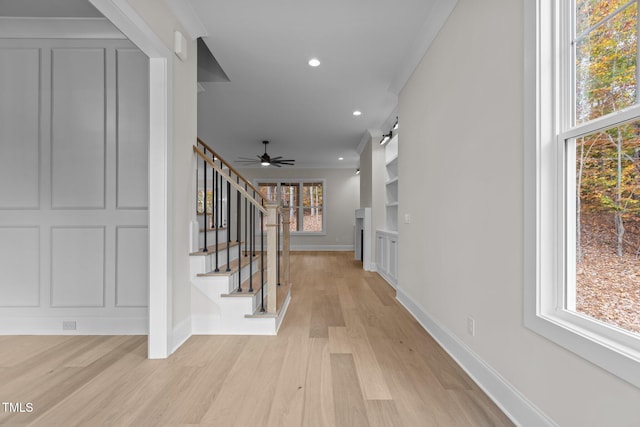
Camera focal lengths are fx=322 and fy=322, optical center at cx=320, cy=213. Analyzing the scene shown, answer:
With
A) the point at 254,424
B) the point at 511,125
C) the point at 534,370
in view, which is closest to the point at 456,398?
the point at 534,370

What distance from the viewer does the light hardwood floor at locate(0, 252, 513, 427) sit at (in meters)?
1.62

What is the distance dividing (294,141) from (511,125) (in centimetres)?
564

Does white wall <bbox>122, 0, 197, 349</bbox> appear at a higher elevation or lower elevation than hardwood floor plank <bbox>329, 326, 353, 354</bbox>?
higher

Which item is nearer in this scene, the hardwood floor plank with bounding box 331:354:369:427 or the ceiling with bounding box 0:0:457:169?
the hardwood floor plank with bounding box 331:354:369:427

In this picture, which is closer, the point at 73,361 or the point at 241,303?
the point at 73,361

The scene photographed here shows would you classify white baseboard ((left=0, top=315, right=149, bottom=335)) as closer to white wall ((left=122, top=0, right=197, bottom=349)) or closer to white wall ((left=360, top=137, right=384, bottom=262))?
white wall ((left=122, top=0, right=197, bottom=349))

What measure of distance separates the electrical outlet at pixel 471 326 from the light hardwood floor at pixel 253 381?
272mm

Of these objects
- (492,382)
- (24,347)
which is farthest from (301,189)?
(492,382)

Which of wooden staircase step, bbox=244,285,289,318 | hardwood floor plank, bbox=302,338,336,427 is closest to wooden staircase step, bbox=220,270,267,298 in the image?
wooden staircase step, bbox=244,285,289,318

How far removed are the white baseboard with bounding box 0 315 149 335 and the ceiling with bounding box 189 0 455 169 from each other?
2645 millimetres

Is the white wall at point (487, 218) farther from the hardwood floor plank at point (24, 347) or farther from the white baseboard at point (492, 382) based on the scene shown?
the hardwood floor plank at point (24, 347)

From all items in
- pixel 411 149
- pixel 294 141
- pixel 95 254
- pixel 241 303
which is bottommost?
pixel 241 303

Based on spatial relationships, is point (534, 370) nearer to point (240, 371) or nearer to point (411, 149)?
point (240, 371)

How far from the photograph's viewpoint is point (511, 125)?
1.66 m
